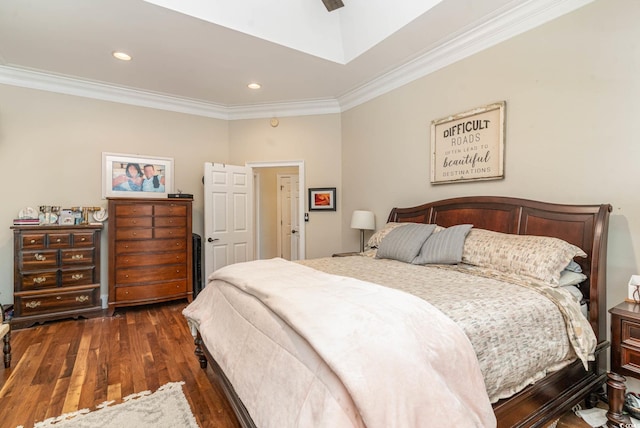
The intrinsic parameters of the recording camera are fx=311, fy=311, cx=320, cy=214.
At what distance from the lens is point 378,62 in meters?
3.40

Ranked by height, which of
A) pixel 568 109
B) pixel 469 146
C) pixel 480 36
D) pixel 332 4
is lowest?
pixel 469 146

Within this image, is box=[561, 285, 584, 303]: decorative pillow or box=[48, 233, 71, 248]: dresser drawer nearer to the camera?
box=[561, 285, 584, 303]: decorative pillow

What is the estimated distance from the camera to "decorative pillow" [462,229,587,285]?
74.1 inches

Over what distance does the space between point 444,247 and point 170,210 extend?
10.7 ft

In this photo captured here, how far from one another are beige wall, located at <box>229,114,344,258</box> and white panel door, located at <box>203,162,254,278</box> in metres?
0.48

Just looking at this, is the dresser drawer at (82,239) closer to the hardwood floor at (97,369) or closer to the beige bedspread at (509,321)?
the hardwood floor at (97,369)

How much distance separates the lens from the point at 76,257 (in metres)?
3.53

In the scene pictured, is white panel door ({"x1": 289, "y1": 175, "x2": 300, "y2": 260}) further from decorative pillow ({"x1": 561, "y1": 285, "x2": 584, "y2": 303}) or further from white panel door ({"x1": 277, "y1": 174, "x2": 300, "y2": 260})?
decorative pillow ({"x1": 561, "y1": 285, "x2": 584, "y2": 303})

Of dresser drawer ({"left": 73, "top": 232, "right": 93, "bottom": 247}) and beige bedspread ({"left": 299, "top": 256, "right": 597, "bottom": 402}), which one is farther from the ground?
dresser drawer ({"left": 73, "top": 232, "right": 93, "bottom": 247})

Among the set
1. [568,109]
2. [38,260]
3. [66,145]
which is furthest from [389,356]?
[66,145]

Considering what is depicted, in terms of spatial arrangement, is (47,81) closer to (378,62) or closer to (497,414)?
(378,62)

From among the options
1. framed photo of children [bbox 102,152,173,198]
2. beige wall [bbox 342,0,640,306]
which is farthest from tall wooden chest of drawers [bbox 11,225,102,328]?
beige wall [bbox 342,0,640,306]

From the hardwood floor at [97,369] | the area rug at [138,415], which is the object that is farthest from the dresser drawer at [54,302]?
the area rug at [138,415]

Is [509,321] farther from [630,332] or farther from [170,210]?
[170,210]
